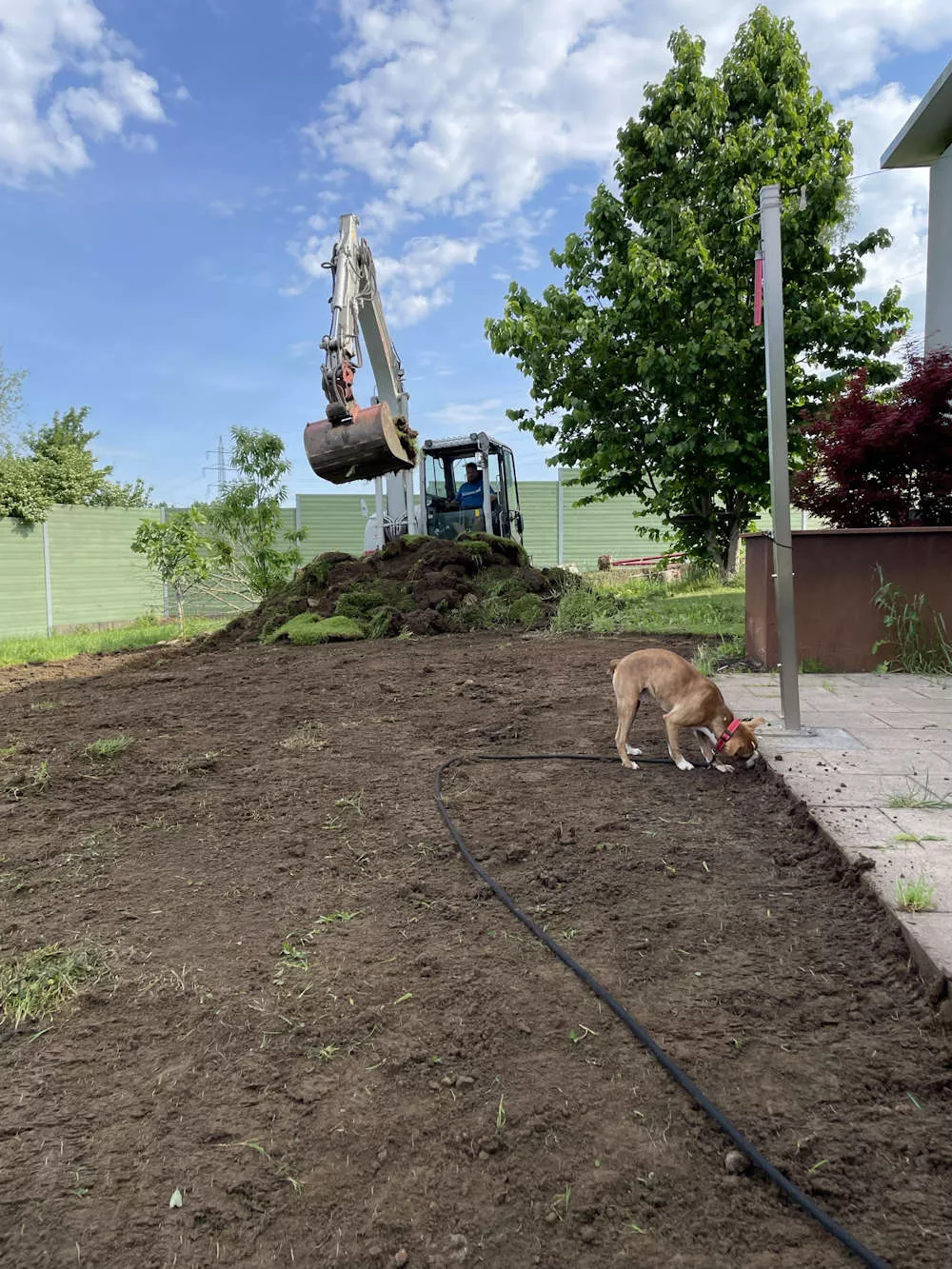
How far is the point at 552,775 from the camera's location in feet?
13.1

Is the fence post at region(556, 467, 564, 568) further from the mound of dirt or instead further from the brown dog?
the brown dog

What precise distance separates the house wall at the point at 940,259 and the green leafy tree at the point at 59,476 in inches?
596

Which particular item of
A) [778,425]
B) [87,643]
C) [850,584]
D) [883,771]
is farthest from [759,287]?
[87,643]

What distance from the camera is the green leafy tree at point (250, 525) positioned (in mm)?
12812

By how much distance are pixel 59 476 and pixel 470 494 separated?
14.7m

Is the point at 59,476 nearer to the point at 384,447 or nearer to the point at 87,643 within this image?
the point at 87,643

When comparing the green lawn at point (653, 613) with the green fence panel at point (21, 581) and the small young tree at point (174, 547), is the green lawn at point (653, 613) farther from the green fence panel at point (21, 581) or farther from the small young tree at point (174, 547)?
the green fence panel at point (21, 581)

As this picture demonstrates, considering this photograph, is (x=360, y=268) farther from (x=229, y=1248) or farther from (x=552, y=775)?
(x=229, y=1248)

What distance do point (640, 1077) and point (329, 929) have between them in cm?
112

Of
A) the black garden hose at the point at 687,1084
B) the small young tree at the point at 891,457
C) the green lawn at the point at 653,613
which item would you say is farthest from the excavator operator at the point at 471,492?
the black garden hose at the point at 687,1084

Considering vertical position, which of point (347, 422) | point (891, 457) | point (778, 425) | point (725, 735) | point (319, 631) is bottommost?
point (725, 735)

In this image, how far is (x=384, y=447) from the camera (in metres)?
8.12

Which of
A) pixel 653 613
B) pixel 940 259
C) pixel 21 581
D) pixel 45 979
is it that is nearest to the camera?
pixel 45 979

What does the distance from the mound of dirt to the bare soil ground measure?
5.70m
